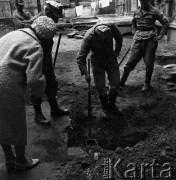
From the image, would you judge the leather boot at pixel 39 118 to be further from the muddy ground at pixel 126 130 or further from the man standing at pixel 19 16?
the man standing at pixel 19 16

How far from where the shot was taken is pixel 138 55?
6699 millimetres

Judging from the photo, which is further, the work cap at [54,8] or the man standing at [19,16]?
the man standing at [19,16]

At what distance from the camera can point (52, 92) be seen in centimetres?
523

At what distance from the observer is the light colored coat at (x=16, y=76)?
3.21m

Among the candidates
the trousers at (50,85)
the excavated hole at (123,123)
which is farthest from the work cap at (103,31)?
the excavated hole at (123,123)

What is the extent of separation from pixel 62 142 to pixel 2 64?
6.23ft

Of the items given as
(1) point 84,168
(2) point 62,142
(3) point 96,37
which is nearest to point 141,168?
(1) point 84,168

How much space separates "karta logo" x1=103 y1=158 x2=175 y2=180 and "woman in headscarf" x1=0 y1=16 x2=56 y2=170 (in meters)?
1.18

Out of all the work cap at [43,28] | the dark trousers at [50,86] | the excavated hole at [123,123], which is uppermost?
the work cap at [43,28]

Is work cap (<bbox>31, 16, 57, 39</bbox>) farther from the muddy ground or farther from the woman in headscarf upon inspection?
the muddy ground

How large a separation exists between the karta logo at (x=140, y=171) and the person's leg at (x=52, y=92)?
7.13 ft

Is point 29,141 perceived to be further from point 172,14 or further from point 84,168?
point 172,14

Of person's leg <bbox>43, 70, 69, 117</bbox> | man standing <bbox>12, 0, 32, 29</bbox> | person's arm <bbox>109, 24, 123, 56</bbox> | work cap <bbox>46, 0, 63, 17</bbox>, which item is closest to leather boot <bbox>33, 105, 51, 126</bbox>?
person's leg <bbox>43, 70, 69, 117</bbox>

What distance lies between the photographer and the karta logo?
3.21 metres
